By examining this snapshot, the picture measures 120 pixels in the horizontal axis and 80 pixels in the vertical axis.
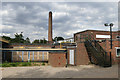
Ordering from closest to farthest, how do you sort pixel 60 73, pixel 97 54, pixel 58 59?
pixel 60 73, pixel 97 54, pixel 58 59

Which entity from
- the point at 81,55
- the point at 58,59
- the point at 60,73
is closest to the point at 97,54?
the point at 81,55

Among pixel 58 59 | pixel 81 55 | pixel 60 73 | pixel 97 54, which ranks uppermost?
pixel 97 54

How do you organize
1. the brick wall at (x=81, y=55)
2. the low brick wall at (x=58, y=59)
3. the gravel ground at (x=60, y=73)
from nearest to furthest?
1. the gravel ground at (x=60, y=73)
2. the low brick wall at (x=58, y=59)
3. the brick wall at (x=81, y=55)

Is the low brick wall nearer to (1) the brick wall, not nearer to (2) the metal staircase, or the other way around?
(1) the brick wall

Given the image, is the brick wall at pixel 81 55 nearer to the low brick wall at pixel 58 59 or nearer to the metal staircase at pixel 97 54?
the metal staircase at pixel 97 54

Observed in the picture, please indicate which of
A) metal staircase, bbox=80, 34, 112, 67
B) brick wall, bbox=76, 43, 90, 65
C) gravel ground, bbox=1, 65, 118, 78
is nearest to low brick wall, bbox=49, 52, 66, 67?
brick wall, bbox=76, 43, 90, 65

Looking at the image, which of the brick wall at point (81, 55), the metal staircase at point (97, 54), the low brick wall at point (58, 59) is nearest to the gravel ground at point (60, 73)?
the metal staircase at point (97, 54)

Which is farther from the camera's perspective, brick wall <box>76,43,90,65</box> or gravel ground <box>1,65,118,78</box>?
brick wall <box>76,43,90,65</box>

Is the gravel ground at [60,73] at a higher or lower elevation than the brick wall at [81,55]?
lower

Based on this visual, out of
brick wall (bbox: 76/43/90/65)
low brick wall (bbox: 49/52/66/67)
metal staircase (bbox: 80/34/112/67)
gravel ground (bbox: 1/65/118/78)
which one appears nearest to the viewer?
gravel ground (bbox: 1/65/118/78)

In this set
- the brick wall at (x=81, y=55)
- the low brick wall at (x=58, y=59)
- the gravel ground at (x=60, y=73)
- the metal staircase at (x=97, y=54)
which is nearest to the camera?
the gravel ground at (x=60, y=73)

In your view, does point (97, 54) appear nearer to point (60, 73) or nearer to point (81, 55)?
point (81, 55)

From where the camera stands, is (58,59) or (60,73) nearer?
(60,73)

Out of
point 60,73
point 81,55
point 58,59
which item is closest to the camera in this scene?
point 60,73
